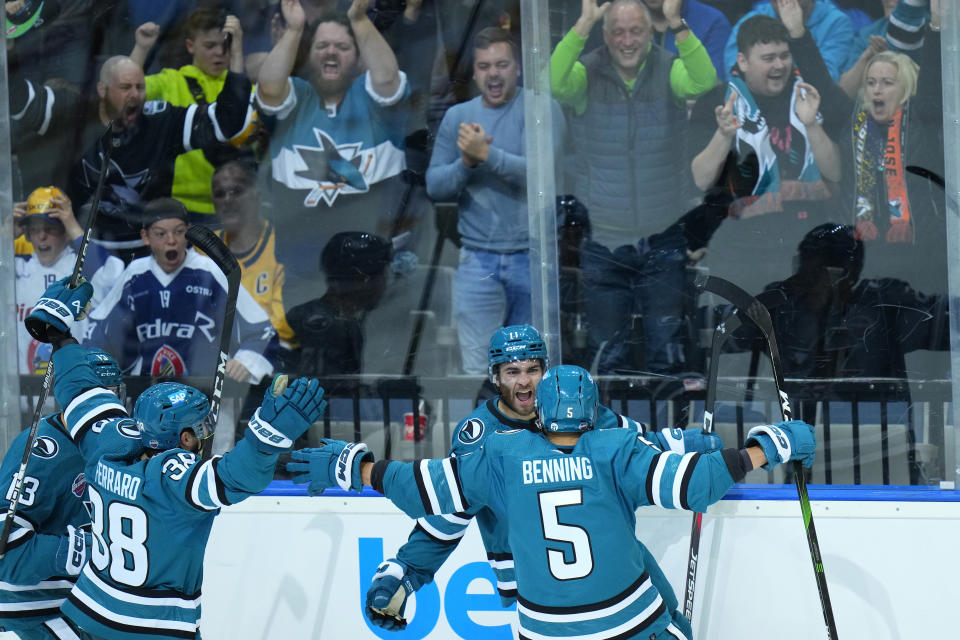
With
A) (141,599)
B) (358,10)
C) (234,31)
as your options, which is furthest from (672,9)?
(141,599)

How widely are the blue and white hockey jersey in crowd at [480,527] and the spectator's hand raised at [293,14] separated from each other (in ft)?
6.06

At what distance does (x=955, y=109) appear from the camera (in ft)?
12.8

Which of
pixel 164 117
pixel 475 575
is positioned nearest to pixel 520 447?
pixel 475 575

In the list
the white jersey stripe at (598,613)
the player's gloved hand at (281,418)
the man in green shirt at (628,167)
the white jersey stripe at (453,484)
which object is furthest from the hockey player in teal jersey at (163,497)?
the man in green shirt at (628,167)

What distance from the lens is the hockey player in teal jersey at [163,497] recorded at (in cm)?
299

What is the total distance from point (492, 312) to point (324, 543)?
104 centimetres

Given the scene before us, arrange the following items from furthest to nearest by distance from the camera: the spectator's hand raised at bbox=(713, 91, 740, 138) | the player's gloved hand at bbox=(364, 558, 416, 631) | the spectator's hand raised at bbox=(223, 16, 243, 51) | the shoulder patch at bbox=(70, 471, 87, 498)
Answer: the spectator's hand raised at bbox=(223, 16, 243, 51)
the spectator's hand raised at bbox=(713, 91, 740, 138)
the shoulder patch at bbox=(70, 471, 87, 498)
the player's gloved hand at bbox=(364, 558, 416, 631)

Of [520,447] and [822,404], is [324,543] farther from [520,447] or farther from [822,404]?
[822,404]

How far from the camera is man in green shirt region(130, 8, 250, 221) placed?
4.60 meters

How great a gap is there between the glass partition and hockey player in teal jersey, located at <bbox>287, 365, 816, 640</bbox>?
997 millimetres

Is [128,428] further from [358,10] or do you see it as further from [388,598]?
[358,10]

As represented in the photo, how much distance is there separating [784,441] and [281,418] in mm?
1268

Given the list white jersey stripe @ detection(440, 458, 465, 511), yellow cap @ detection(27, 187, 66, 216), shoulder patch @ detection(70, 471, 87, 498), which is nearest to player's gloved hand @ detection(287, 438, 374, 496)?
white jersey stripe @ detection(440, 458, 465, 511)

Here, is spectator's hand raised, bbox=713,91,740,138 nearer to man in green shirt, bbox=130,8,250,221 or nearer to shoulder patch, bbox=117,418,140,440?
man in green shirt, bbox=130,8,250,221
